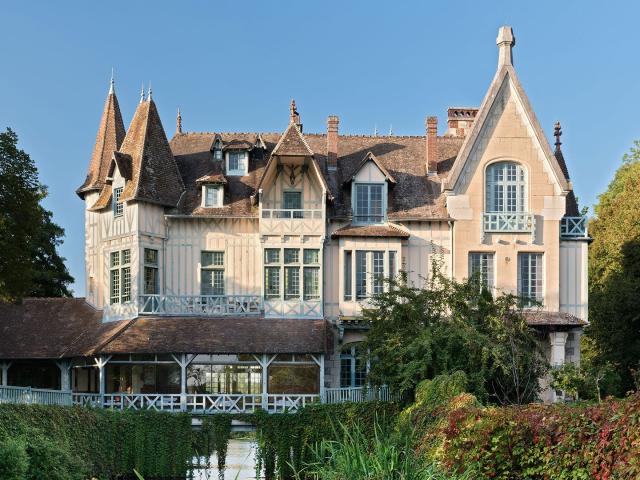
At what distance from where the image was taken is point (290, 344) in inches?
1345

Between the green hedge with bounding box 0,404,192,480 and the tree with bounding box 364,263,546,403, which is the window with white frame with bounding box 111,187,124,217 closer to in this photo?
the green hedge with bounding box 0,404,192,480

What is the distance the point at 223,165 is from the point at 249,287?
4605 mm

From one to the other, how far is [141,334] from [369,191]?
9019 millimetres

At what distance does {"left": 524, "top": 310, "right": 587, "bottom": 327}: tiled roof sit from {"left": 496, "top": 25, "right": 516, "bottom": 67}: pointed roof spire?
838cm

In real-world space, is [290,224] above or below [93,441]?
above

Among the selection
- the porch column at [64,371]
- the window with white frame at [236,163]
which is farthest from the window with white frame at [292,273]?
the porch column at [64,371]

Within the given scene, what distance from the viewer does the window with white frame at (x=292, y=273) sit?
3597cm

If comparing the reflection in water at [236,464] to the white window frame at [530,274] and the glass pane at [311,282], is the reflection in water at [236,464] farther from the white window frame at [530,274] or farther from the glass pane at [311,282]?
the white window frame at [530,274]

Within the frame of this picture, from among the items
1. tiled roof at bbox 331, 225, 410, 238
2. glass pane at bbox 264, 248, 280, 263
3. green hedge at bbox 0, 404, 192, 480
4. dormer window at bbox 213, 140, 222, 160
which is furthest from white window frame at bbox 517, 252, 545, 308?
green hedge at bbox 0, 404, 192, 480

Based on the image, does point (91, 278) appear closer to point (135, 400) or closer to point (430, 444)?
point (135, 400)

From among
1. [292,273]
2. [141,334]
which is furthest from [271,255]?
[141,334]

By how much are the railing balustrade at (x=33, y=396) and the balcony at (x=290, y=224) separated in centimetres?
825

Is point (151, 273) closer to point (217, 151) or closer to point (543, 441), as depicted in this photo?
point (217, 151)

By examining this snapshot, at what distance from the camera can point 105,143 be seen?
130 feet
